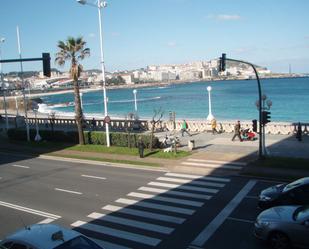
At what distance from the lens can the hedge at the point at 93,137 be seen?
31155 mm

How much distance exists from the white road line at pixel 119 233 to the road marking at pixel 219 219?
1.43 m

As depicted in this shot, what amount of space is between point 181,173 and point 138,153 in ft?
20.3

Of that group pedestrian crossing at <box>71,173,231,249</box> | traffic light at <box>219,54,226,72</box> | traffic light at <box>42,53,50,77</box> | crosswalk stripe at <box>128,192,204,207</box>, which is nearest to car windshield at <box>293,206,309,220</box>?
pedestrian crossing at <box>71,173,231,249</box>

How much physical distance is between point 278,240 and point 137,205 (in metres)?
7.13

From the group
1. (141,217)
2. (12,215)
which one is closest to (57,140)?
(12,215)

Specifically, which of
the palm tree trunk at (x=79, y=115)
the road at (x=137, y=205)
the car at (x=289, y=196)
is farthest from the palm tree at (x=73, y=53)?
the car at (x=289, y=196)

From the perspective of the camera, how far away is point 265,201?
15516mm

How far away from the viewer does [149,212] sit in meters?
16.6

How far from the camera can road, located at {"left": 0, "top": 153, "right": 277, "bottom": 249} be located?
45.7 ft

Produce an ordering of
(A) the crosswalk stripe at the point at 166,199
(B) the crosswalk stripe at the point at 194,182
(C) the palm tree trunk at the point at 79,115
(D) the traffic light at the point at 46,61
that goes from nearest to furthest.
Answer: (A) the crosswalk stripe at the point at 166,199
(D) the traffic light at the point at 46,61
(B) the crosswalk stripe at the point at 194,182
(C) the palm tree trunk at the point at 79,115

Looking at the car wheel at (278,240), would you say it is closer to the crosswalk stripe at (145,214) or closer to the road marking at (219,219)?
the road marking at (219,219)

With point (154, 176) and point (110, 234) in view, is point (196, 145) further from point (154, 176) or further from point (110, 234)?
point (110, 234)

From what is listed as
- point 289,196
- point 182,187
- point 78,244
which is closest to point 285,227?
point 289,196

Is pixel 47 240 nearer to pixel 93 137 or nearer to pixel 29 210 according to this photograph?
pixel 29 210
